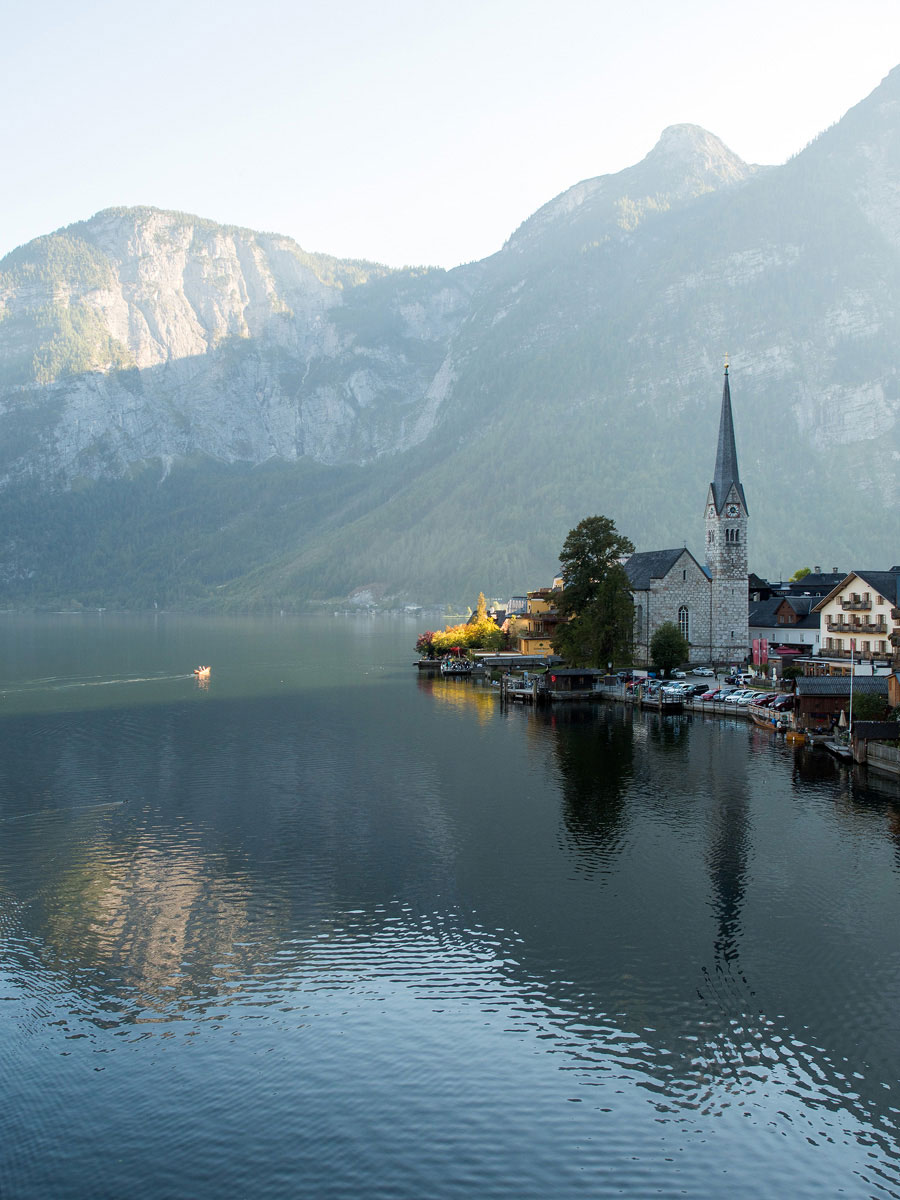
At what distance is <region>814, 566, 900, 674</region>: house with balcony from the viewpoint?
301ft

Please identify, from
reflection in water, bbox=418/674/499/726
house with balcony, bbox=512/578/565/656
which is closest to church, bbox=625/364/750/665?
house with balcony, bbox=512/578/565/656

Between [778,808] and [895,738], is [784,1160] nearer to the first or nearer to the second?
[778,808]

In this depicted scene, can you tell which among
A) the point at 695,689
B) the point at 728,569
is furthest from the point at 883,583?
the point at 728,569

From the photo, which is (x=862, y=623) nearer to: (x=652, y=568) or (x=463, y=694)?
(x=652, y=568)

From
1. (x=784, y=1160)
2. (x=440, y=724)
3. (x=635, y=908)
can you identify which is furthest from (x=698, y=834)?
(x=440, y=724)

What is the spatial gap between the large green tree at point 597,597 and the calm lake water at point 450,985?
4681 centimetres

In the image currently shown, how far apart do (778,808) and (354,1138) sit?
38.7 m

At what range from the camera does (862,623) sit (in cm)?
9556

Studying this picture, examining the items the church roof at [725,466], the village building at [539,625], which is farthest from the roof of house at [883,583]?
the village building at [539,625]

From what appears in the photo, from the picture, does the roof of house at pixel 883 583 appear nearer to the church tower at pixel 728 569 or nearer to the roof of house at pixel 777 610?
the roof of house at pixel 777 610

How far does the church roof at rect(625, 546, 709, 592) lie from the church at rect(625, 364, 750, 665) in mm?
141

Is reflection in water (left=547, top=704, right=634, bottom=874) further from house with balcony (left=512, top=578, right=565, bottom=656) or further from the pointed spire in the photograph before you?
house with balcony (left=512, top=578, right=565, bottom=656)

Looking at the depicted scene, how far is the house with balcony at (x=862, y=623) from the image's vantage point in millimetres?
91875

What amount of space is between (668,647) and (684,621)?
1006 centimetres
